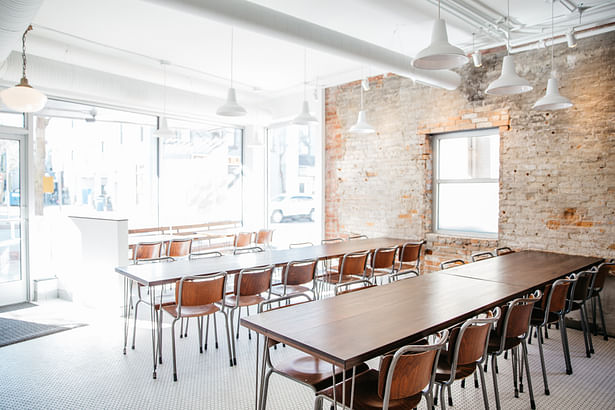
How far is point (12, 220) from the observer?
18.2 feet

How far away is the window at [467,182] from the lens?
5.47m

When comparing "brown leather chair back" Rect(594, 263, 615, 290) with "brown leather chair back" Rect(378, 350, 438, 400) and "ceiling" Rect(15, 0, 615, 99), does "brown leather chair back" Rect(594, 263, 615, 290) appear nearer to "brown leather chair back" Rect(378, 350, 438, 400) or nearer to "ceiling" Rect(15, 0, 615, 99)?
"ceiling" Rect(15, 0, 615, 99)

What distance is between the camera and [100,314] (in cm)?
504

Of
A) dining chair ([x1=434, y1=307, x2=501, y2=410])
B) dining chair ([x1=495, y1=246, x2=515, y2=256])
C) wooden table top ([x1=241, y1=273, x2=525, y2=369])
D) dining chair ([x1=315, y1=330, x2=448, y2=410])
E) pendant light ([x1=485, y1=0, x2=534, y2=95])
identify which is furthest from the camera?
dining chair ([x1=495, y1=246, x2=515, y2=256])

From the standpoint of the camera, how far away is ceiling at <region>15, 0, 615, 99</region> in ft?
13.8

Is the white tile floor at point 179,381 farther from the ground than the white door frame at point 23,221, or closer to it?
closer to it

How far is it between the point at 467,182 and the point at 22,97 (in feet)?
17.5

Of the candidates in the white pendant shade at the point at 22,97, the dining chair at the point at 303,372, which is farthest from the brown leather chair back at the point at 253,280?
the white pendant shade at the point at 22,97

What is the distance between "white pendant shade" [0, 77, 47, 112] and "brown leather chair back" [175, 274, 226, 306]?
220cm

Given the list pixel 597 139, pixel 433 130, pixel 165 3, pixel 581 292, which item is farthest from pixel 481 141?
pixel 165 3

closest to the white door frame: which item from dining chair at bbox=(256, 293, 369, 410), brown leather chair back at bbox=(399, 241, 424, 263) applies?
dining chair at bbox=(256, 293, 369, 410)

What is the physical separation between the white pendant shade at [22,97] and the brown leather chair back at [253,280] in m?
2.51

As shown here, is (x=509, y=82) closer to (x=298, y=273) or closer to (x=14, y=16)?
(x=298, y=273)

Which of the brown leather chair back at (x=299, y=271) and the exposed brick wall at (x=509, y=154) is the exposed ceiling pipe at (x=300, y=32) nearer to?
the exposed brick wall at (x=509, y=154)
